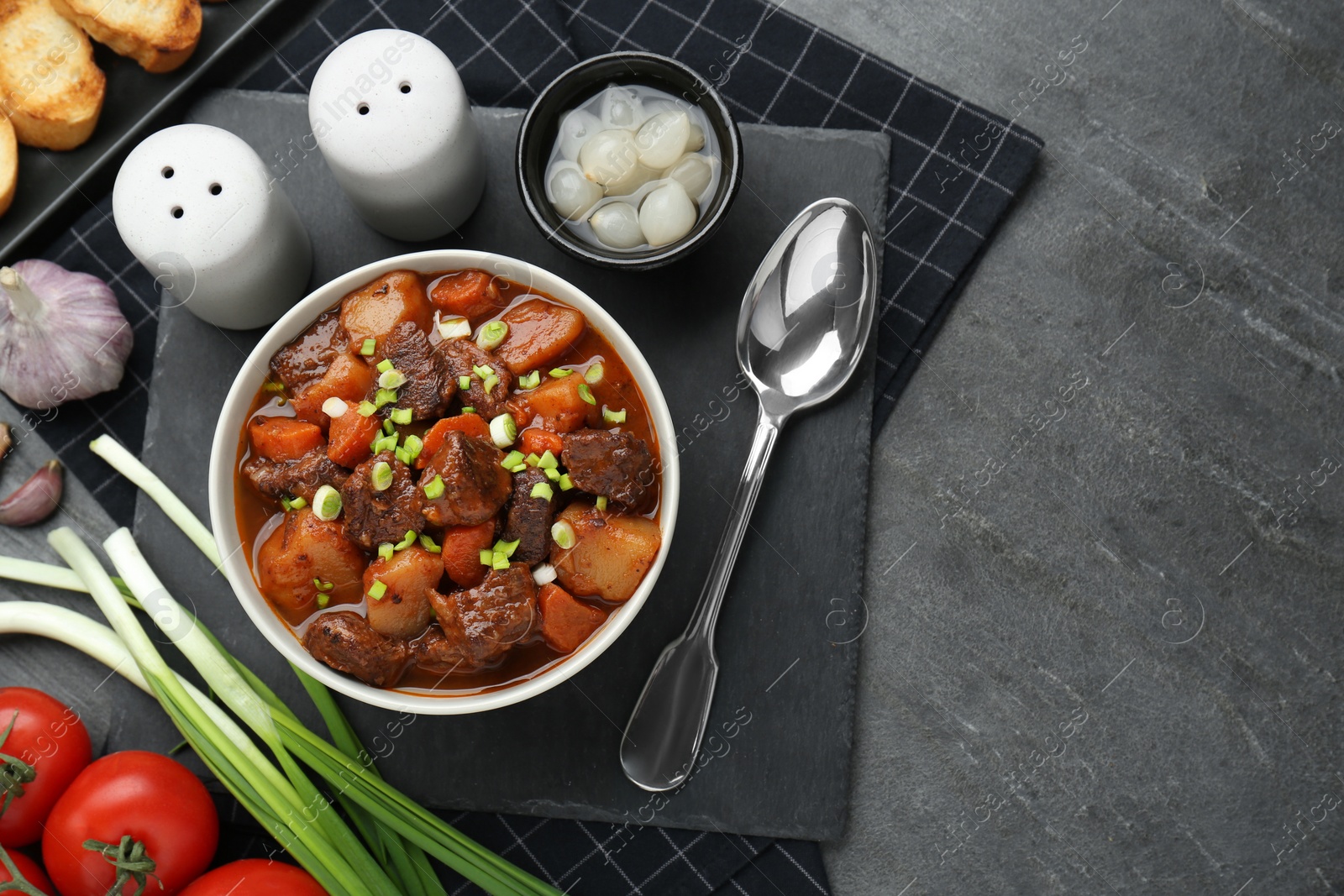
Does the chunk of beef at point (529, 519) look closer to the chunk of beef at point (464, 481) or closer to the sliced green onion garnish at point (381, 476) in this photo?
the chunk of beef at point (464, 481)

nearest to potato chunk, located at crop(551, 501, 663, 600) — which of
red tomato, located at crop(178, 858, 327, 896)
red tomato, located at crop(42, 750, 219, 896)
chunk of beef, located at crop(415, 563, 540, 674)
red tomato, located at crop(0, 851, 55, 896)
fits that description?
chunk of beef, located at crop(415, 563, 540, 674)

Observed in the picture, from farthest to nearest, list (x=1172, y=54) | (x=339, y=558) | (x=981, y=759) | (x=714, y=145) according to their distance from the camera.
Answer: (x=1172, y=54), (x=981, y=759), (x=714, y=145), (x=339, y=558)

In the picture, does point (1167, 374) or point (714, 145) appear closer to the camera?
point (714, 145)

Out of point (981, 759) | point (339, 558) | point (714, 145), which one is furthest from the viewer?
point (981, 759)

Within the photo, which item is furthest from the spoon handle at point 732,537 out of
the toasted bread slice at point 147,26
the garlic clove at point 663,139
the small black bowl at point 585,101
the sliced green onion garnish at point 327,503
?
the toasted bread slice at point 147,26

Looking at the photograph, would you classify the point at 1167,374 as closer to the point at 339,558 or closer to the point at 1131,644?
the point at 1131,644

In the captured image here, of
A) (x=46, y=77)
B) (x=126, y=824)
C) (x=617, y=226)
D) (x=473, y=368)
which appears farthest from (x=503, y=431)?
(x=46, y=77)

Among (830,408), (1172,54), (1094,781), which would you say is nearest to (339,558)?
(830,408)
